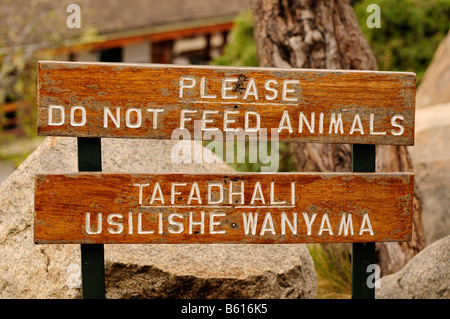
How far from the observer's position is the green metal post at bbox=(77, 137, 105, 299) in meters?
2.74

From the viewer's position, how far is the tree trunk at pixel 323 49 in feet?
13.5

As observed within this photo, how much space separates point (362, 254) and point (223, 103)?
98 centimetres

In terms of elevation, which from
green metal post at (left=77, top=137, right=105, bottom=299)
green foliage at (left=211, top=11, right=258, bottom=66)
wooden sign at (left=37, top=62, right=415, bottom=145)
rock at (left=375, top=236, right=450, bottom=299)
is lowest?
rock at (left=375, top=236, right=450, bottom=299)

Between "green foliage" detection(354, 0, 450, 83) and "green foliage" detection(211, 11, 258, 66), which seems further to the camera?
"green foliage" detection(354, 0, 450, 83)

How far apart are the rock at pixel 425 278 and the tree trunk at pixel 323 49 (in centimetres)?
69

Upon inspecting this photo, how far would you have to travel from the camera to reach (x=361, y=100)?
2.80 metres

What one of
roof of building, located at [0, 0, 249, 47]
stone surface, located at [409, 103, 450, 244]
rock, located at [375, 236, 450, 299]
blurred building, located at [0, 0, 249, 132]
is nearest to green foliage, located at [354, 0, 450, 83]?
stone surface, located at [409, 103, 450, 244]

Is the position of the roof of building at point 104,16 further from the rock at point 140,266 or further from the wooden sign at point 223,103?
the wooden sign at point 223,103

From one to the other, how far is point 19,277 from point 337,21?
2.66 meters

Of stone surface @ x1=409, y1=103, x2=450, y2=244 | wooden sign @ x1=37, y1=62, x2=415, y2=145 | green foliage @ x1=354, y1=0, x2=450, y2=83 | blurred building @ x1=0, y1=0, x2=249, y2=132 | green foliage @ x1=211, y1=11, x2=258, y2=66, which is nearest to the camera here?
wooden sign @ x1=37, y1=62, x2=415, y2=145

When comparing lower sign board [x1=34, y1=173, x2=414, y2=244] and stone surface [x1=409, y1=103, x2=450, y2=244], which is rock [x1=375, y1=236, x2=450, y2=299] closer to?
lower sign board [x1=34, y1=173, x2=414, y2=244]

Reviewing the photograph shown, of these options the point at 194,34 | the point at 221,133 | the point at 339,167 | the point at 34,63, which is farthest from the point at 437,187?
the point at 194,34

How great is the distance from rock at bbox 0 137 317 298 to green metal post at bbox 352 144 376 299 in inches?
15.8

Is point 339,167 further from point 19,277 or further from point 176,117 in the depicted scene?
point 19,277
